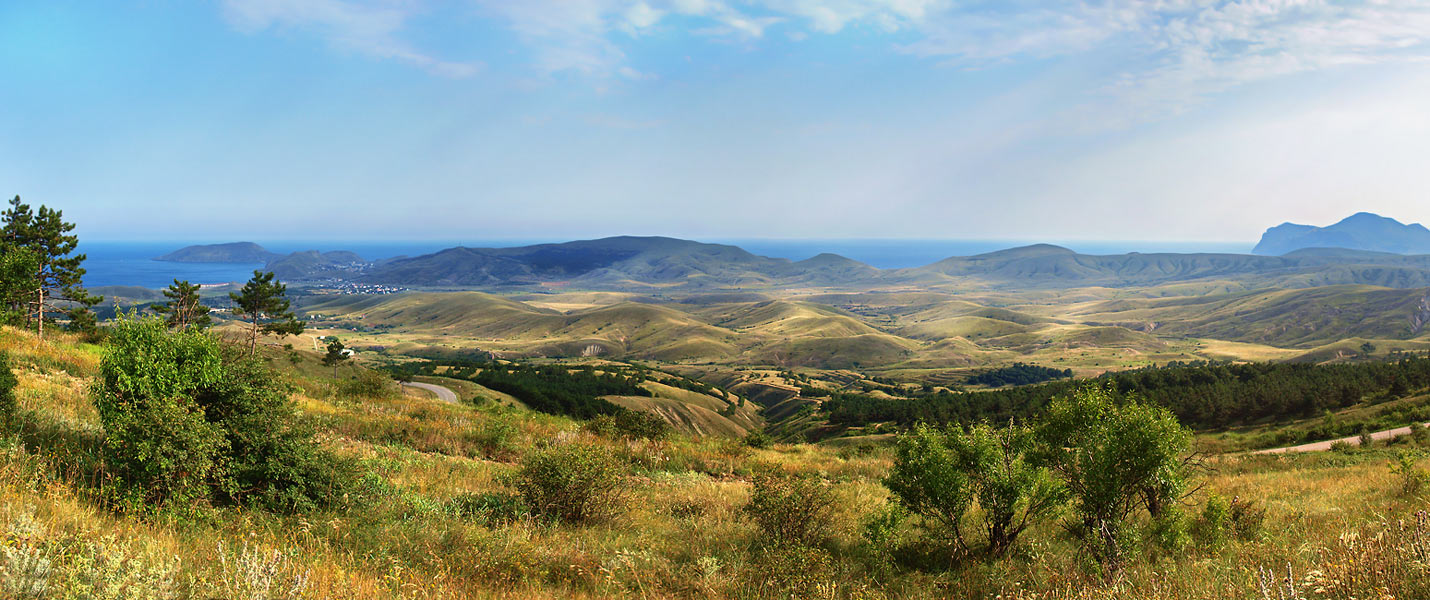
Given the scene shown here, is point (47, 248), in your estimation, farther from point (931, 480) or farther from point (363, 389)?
point (931, 480)

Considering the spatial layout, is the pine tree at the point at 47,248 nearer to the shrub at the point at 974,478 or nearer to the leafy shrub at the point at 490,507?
the leafy shrub at the point at 490,507

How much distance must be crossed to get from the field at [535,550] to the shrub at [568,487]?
1.11ft

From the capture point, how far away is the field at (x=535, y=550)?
429 centimetres

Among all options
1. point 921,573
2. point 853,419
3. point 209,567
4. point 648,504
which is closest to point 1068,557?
point 921,573

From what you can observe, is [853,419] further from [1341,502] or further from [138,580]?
[138,580]

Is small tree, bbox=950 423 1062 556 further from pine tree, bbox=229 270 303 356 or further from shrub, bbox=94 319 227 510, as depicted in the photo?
pine tree, bbox=229 270 303 356

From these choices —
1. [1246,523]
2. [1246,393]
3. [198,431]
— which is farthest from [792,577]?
[1246,393]

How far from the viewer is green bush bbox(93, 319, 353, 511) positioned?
6246mm

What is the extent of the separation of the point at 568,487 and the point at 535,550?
7.92 feet

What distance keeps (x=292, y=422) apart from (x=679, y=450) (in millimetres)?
12595

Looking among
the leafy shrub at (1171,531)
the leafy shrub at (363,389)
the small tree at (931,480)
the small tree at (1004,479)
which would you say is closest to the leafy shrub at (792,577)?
the small tree at (931,480)

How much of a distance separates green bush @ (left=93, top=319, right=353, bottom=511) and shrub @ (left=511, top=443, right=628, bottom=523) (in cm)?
267

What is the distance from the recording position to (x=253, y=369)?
24.6ft

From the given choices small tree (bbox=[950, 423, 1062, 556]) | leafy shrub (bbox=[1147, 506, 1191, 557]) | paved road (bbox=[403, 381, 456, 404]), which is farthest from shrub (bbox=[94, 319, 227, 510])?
paved road (bbox=[403, 381, 456, 404])
